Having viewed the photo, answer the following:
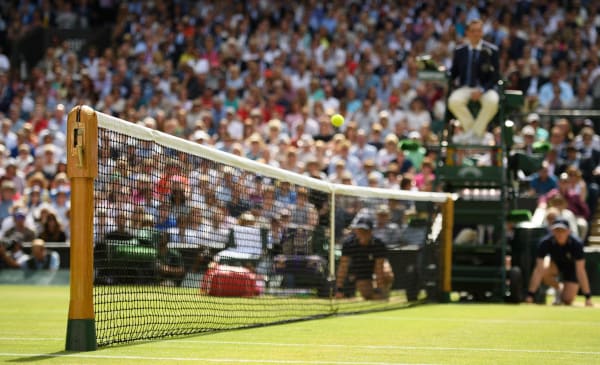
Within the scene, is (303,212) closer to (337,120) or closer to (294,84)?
(337,120)

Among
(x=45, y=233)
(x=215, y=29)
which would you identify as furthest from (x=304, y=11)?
(x=45, y=233)

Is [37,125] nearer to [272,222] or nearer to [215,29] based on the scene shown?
[215,29]

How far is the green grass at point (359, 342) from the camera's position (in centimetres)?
759

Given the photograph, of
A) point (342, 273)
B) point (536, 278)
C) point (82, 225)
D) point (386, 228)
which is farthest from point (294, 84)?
point (82, 225)

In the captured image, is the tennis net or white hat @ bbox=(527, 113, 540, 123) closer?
the tennis net

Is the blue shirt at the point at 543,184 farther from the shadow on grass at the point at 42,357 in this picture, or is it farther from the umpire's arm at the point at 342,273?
the shadow on grass at the point at 42,357

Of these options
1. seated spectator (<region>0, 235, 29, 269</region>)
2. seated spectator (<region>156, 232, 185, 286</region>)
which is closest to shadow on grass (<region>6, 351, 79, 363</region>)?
seated spectator (<region>156, 232, 185, 286</region>)

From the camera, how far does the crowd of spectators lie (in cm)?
2119

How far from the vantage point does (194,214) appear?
11008 mm

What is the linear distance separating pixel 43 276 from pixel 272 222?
8382 mm

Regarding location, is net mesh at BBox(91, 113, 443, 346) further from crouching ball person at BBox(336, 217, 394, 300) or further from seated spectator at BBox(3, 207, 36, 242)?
seated spectator at BBox(3, 207, 36, 242)

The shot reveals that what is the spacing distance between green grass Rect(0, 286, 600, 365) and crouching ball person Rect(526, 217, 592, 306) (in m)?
2.94

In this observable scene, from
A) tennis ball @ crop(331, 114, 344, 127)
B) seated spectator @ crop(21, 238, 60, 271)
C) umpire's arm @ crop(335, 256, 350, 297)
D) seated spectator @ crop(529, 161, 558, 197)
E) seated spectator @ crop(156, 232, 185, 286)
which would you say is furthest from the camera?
tennis ball @ crop(331, 114, 344, 127)

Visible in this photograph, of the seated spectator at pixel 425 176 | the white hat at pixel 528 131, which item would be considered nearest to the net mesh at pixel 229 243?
the seated spectator at pixel 425 176
